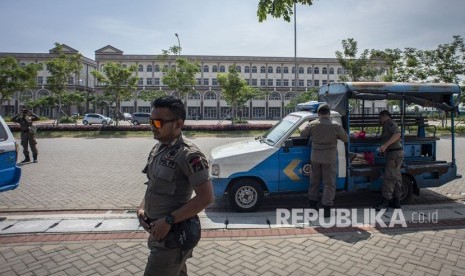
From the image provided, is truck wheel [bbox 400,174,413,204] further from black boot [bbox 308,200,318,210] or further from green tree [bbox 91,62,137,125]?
green tree [bbox 91,62,137,125]

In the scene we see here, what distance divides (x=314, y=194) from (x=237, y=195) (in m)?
1.45

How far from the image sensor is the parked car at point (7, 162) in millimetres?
5613

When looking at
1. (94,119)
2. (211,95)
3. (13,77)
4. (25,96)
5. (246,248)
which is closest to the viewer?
(246,248)

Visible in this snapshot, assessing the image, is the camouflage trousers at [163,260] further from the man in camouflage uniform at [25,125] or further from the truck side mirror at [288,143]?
the man in camouflage uniform at [25,125]

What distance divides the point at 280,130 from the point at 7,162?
5212 millimetres

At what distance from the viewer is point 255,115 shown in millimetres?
71625

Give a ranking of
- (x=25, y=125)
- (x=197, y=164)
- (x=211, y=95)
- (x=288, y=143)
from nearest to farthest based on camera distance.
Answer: (x=197, y=164) → (x=288, y=143) → (x=25, y=125) → (x=211, y=95)

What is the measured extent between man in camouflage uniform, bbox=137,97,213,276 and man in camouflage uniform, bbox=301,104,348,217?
3687mm

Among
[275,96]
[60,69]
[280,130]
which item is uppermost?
[275,96]

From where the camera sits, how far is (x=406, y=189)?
6660 mm

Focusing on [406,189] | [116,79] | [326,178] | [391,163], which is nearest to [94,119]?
[116,79]

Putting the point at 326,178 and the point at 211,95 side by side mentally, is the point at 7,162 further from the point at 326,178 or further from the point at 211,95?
the point at 211,95

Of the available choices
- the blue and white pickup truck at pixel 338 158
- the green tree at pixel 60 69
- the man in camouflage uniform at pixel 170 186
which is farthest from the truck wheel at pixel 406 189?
the green tree at pixel 60 69

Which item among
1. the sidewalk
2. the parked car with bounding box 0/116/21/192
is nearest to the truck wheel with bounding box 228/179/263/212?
the sidewalk
